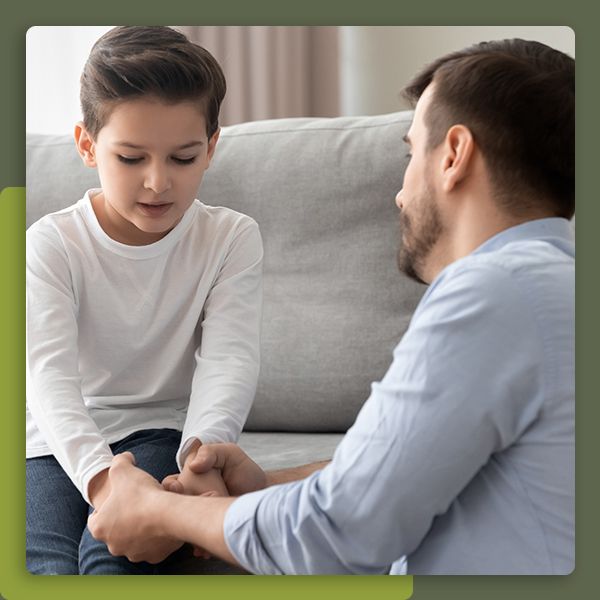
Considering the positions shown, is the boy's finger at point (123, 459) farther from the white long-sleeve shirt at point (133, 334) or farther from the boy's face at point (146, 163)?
the boy's face at point (146, 163)

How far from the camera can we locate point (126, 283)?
1.31m

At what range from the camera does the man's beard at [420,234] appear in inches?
44.3

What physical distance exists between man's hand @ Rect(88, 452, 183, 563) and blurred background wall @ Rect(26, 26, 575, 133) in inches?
18.7

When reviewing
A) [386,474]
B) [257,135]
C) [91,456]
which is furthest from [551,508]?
[257,135]

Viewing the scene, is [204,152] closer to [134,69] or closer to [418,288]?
[134,69]

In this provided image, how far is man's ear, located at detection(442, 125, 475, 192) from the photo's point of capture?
107 cm

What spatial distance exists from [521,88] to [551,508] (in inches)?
18.1

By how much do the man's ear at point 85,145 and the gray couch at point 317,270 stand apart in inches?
0.5

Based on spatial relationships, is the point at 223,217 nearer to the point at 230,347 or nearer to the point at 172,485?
the point at 230,347

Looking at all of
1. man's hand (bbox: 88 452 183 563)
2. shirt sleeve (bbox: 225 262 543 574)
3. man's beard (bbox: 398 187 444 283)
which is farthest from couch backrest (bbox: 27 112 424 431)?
shirt sleeve (bbox: 225 262 543 574)

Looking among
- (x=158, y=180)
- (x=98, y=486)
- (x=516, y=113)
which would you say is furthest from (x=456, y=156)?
(x=98, y=486)

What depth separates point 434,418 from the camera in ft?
3.03

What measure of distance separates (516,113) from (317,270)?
445mm

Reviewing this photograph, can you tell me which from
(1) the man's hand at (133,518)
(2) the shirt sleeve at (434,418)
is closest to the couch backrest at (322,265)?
(1) the man's hand at (133,518)
